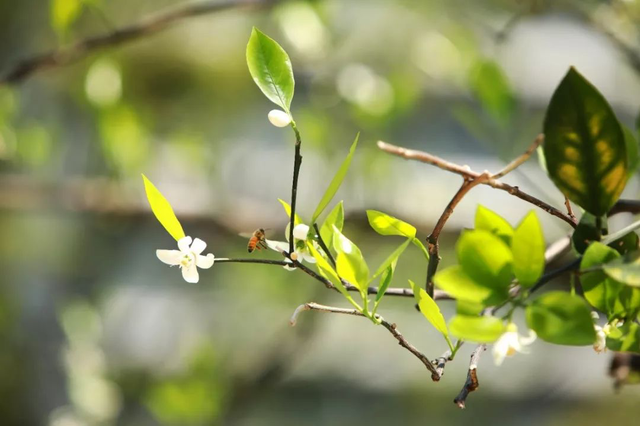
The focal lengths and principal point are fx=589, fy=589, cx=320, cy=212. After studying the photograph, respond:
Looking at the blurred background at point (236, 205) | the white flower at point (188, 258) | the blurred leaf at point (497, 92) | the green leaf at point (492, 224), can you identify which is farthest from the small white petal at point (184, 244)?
the blurred background at point (236, 205)

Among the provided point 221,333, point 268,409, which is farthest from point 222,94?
point 268,409

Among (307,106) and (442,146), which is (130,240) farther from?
(442,146)

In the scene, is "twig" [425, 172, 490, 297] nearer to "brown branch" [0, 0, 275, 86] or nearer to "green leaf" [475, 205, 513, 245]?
"green leaf" [475, 205, 513, 245]

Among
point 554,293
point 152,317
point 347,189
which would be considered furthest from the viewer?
point 152,317

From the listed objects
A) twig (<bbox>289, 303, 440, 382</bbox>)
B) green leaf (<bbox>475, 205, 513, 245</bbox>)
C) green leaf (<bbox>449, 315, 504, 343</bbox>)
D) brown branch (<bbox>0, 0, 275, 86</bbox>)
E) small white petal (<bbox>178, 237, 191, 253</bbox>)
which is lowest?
twig (<bbox>289, 303, 440, 382</bbox>)

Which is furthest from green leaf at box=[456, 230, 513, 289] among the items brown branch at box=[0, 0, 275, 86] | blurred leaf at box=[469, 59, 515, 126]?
brown branch at box=[0, 0, 275, 86]
